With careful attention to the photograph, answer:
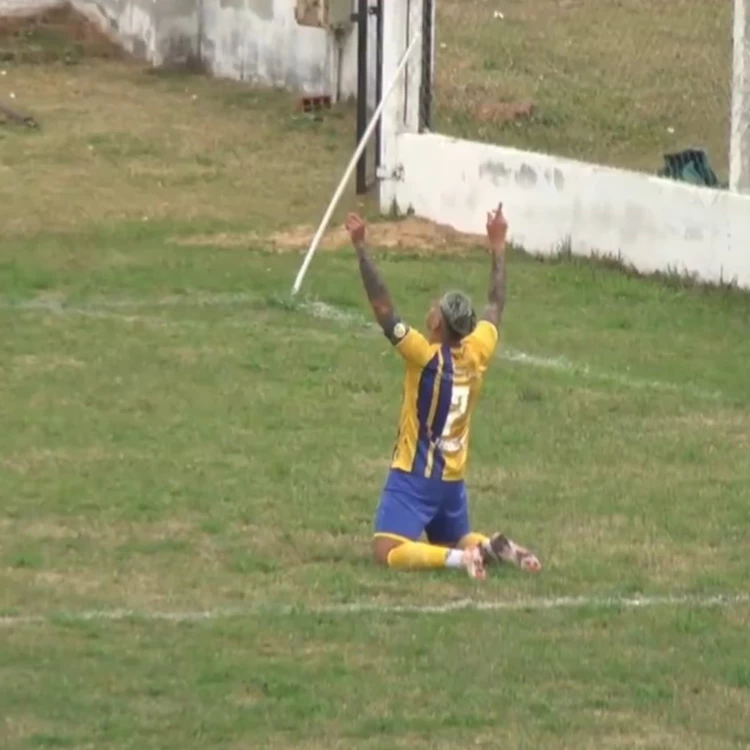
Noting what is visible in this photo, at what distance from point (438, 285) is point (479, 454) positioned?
418cm

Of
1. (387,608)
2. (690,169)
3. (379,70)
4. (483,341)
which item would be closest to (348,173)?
(690,169)

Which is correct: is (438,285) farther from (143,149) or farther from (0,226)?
(143,149)

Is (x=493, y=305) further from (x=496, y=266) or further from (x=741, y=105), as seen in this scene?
(x=741, y=105)

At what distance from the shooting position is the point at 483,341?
8.30 metres

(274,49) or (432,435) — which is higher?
(274,49)

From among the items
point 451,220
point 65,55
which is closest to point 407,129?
point 451,220

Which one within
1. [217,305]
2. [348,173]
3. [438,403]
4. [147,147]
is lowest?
[217,305]

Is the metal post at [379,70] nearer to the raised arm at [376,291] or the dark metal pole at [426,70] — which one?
the dark metal pole at [426,70]

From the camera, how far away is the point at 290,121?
21578 mm

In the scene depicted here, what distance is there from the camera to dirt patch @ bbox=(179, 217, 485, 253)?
1566cm

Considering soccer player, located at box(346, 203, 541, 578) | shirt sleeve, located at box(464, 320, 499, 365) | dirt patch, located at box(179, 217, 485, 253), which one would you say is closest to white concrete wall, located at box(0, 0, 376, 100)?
dirt patch, located at box(179, 217, 485, 253)

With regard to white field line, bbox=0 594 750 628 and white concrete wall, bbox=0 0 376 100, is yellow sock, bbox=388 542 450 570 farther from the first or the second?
white concrete wall, bbox=0 0 376 100

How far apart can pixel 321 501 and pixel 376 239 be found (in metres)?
6.93

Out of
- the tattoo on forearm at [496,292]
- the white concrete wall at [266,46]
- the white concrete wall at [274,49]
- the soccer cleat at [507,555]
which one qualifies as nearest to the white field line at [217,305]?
the tattoo on forearm at [496,292]
